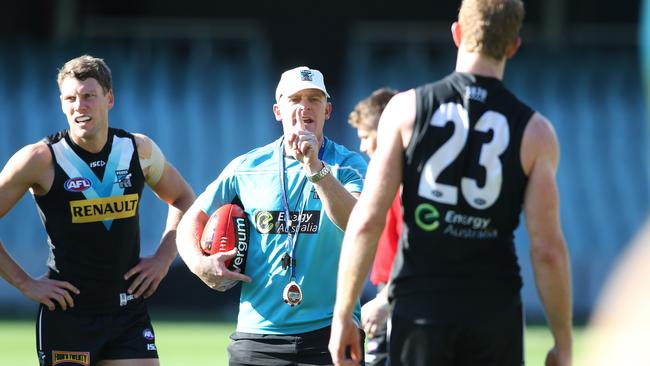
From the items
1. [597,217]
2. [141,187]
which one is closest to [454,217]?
[141,187]

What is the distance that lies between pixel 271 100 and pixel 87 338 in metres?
13.0

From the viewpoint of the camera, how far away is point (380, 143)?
462cm

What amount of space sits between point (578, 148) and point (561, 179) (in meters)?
0.66

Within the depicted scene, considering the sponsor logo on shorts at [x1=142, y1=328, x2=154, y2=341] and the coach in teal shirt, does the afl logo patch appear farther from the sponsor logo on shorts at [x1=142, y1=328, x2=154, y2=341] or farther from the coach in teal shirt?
the sponsor logo on shorts at [x1=142, y1=328, x2=154, y2=341]

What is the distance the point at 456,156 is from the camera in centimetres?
451

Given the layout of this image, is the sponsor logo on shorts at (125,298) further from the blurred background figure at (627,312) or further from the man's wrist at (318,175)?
the blurred background figure at (627,312)

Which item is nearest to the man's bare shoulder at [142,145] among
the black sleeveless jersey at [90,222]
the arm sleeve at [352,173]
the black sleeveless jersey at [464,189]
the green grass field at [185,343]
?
the black sleeveless jersey at [90,222]

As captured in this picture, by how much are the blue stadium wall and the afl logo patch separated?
1137 cm

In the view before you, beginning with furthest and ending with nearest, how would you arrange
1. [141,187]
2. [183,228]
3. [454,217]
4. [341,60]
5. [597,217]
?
[341,60] → [597,217] → [141,187] → [183,228] → [454,217]

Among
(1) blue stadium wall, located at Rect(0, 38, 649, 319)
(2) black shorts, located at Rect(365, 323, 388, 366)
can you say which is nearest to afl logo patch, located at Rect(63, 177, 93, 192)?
(2) black shorts, located at Rect(365, 323, 388, 366)

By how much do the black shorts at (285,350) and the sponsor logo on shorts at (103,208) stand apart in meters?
1.17

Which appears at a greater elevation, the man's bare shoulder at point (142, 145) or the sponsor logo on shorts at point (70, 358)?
the man's bare shoulder at point (142, 145)

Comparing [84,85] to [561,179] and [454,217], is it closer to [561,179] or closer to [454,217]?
[454,217]

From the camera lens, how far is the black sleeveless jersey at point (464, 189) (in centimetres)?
450
